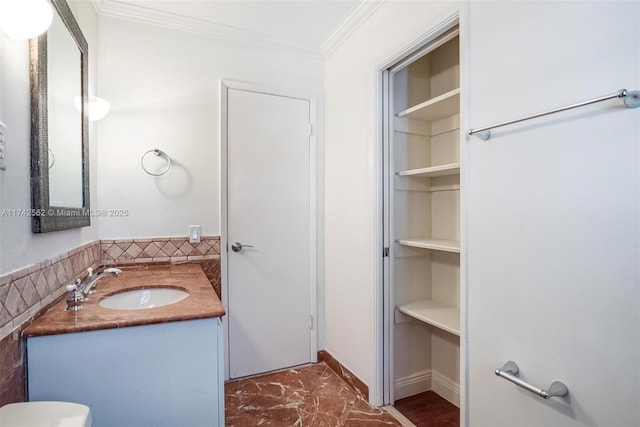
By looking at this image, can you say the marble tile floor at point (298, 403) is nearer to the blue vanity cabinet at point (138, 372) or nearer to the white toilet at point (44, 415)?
the blue vanity cabinet at point (138, 372)

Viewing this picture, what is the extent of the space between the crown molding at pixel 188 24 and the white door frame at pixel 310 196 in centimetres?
32

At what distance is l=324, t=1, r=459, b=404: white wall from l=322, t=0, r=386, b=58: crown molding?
0.04 m

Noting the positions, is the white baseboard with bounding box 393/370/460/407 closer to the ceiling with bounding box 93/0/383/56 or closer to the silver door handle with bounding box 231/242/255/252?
the silver door handle with bounding box 231/242/255/252

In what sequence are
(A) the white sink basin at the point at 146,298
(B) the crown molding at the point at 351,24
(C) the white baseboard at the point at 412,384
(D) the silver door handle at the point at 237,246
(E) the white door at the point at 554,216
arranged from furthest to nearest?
(D) the silver door handle at the point at 237,246
(C) the white baseboard at the point at 412,384
(B) the crown molding at the point at 351,24
(A) the white sink basin at the point at 146,298
(E) the white door at the point at 554,216

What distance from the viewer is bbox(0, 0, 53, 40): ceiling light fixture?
0.95 m

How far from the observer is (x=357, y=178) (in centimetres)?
216

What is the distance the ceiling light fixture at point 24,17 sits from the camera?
949mm

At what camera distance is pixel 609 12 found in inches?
36.5

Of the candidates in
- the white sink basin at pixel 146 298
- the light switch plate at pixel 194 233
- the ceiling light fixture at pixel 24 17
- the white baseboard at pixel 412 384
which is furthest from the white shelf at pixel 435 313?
the ceiling light fixture at pixel 24 17

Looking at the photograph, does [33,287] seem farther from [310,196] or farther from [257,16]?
[257,16]

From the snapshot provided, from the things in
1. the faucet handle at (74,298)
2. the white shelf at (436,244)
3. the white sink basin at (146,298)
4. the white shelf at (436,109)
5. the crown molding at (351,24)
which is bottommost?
the white sink basin at (146,298)

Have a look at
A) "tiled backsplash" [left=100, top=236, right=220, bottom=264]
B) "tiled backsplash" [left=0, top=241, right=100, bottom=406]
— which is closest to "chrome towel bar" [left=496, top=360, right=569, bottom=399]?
"tiled backsplash" [left=0, top=241, right=100, bottom=406]

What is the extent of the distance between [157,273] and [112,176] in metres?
0.68

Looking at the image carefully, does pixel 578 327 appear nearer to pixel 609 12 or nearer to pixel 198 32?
pixel 609 12
